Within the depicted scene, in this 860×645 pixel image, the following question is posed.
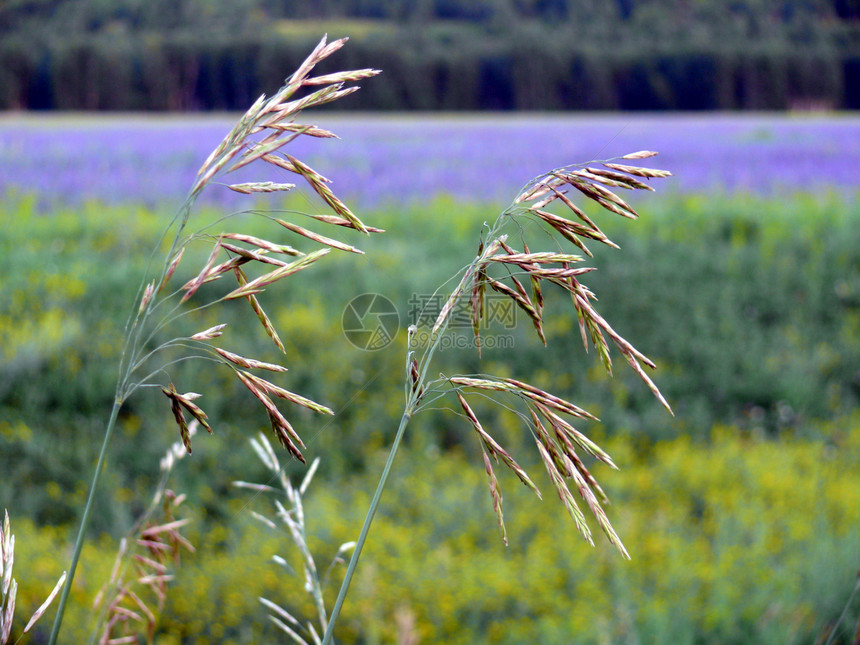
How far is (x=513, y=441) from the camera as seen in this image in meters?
4.14

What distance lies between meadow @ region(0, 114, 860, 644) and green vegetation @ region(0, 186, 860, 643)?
0.6 inches

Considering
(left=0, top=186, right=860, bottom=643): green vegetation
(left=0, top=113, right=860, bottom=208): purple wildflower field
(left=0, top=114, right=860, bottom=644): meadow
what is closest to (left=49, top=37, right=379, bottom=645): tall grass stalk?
(left=0, top=114, right=860, bottom=644): meadow

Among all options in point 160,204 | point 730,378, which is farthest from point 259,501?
point 160,204

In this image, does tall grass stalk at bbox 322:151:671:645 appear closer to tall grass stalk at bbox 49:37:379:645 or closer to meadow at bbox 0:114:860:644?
tall grass stalk at bbox 49:37:379:645

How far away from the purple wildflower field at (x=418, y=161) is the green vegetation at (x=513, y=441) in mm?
669

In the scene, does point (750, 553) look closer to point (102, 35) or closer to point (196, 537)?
point (196, 537)

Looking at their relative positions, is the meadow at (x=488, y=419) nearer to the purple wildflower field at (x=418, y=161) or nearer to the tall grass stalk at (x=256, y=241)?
the purple wildflower field at (x=418, y=161)

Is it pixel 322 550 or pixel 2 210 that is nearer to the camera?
pixel 322 550

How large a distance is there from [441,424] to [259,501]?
4.09ft

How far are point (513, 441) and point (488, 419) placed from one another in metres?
0.35

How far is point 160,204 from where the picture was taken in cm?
653

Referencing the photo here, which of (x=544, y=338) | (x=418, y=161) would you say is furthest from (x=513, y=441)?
(x=418, y=161)

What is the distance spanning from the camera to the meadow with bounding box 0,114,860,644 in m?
2.62

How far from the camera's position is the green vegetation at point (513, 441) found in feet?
8.57
